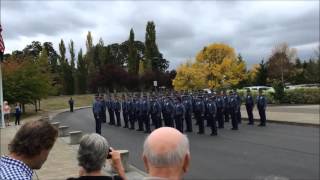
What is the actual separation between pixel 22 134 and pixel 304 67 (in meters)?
93.7

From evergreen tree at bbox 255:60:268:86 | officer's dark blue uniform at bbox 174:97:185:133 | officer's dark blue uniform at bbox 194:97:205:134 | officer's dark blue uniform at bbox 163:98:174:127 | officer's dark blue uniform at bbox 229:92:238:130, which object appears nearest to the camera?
officer's dark blue uniform at bbox 194:97:205:134

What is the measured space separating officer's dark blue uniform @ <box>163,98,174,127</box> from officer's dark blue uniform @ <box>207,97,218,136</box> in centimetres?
169

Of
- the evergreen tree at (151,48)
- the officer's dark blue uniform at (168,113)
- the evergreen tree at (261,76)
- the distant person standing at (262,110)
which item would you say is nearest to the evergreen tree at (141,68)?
the evergreen tree at (151,48)

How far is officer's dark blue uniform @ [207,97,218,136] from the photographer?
2098 cm

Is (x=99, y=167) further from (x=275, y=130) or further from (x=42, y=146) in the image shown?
(x=275, y=130)

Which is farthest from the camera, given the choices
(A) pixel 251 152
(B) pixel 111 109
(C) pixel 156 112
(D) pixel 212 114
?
(B) pixel 111 109

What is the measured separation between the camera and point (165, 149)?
2.60m

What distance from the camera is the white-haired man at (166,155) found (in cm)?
260

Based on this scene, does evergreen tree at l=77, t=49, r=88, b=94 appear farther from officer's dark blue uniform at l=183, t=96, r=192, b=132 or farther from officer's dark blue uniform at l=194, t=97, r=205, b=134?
officer's dark blue uniform at l=194, t=97, r=205, b=134

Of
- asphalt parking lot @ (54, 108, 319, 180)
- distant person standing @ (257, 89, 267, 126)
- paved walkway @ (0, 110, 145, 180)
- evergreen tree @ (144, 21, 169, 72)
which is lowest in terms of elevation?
asphalt parking lot @ (54, 108, 319, 180)

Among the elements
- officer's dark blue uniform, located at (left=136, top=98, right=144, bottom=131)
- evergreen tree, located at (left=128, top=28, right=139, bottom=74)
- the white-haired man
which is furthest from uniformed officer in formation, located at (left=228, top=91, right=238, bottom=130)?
evergreen tree, located at (left=128, top=28, right=139, bottom=74)

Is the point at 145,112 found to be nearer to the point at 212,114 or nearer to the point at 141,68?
the point at 212,114

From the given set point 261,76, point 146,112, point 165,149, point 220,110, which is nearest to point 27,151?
point 165,149

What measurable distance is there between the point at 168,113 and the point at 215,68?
2140 inches
